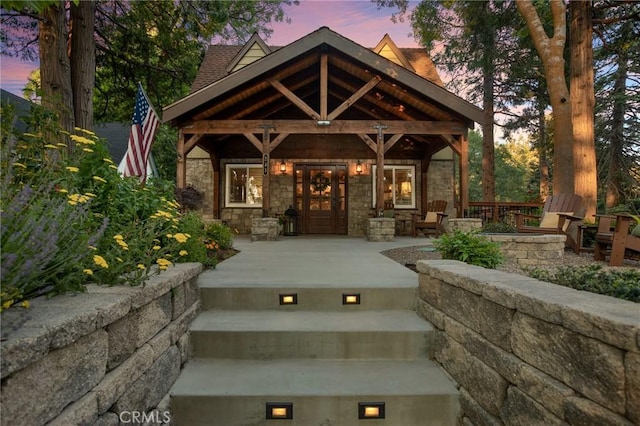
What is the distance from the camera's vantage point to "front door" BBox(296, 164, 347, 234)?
11.2 metres

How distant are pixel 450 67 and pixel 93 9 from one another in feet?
42.2

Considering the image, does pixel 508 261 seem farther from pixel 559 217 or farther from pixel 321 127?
pixel 321 127

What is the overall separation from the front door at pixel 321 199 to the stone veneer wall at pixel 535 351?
8561mm

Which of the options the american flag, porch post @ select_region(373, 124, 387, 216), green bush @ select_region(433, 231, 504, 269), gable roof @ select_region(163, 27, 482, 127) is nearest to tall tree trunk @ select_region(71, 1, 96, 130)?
gable roof @ select_region(163, 27, 482, 127)

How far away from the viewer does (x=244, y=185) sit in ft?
37.3

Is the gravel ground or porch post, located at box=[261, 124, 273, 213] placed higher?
porch post, located at box=[261, 124, 273, 213]

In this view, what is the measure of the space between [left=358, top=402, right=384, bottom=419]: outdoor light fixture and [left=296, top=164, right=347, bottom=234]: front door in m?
9.01

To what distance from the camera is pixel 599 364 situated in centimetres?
138

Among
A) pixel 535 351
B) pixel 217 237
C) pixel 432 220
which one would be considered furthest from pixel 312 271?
pixel 432 220

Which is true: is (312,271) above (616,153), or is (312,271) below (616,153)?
Result: below

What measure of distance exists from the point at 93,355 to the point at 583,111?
992cm

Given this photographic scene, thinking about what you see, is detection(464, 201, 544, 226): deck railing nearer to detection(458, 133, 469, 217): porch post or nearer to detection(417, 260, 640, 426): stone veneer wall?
detection(458, 133, 469, 217): porch post

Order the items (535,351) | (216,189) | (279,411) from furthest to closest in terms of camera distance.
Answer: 1. (216,189)
2. (279,411)
3. (535,351)

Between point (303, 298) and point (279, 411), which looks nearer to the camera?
point (279, 411)
